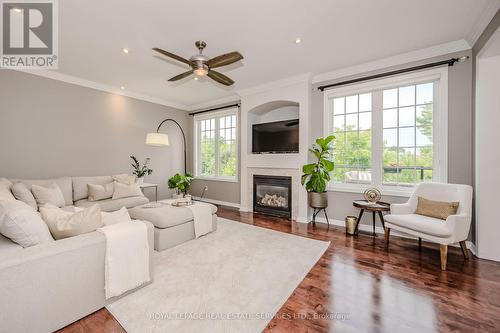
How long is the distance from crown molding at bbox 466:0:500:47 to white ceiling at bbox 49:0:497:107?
0.02 meters

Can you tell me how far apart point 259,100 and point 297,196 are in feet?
7.78

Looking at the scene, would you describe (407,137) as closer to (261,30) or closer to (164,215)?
(261,30)

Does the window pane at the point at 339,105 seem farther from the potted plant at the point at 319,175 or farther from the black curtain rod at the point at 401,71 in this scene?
the potted plant at the point at 319,175

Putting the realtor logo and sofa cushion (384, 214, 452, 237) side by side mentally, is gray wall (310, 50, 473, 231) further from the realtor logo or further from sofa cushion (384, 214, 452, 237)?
the realtor logo

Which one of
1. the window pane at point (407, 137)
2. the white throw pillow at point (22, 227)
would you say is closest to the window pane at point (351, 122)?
the window pane at point (407, 137)

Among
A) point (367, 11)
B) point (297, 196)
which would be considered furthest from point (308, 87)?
point (297, 196)

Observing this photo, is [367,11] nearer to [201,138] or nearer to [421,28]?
[421,28]

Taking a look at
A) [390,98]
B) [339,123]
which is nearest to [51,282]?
[339,123]

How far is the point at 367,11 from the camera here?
93.4 inches

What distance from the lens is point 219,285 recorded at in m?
2.04

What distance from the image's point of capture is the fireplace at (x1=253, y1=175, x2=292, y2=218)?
4.54 meters

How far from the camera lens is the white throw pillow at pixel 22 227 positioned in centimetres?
151

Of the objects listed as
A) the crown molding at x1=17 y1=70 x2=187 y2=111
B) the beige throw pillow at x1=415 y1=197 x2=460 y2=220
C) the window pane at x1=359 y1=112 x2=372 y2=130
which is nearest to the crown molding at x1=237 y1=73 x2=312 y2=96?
the window pane at x1=359 y1=112 x2=372 y2=130

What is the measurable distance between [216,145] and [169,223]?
11.7ft
